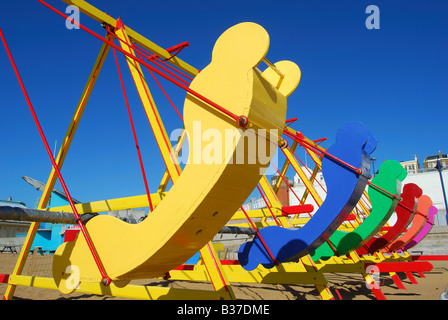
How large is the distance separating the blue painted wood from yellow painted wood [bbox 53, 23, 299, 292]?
196 cm

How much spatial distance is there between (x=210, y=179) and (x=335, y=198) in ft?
8.57

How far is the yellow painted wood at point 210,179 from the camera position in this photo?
2.61m

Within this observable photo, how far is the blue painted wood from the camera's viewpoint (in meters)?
4.50

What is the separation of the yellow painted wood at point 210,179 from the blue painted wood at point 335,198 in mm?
1964

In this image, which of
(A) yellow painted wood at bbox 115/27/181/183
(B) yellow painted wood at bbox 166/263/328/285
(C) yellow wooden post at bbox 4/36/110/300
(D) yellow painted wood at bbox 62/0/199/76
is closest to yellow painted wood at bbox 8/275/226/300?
(A) yellow painted wood at bbox 115/27/181/183

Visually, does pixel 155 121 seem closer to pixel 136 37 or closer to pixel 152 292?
pixel 152 292

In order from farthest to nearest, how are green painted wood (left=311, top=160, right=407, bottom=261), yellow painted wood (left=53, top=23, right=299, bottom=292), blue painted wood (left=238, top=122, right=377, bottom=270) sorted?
green painted wood (left=311, top=160, right=407, bottom=261) < blue painted wood (left=238, top=122, right=377, bottom=270) < yellow painted wood (left=53, top=23, right=299, bottom=292)

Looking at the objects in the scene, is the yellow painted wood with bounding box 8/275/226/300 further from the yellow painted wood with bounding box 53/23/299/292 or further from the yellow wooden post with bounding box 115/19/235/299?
the yellow painted wood with bounding box 53/23/299/292

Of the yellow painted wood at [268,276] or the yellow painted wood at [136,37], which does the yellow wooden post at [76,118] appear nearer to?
the yellow painted wood at [136,37]

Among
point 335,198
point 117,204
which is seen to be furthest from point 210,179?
point 117,204

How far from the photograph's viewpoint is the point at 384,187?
667 cm

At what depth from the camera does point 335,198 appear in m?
4.56
